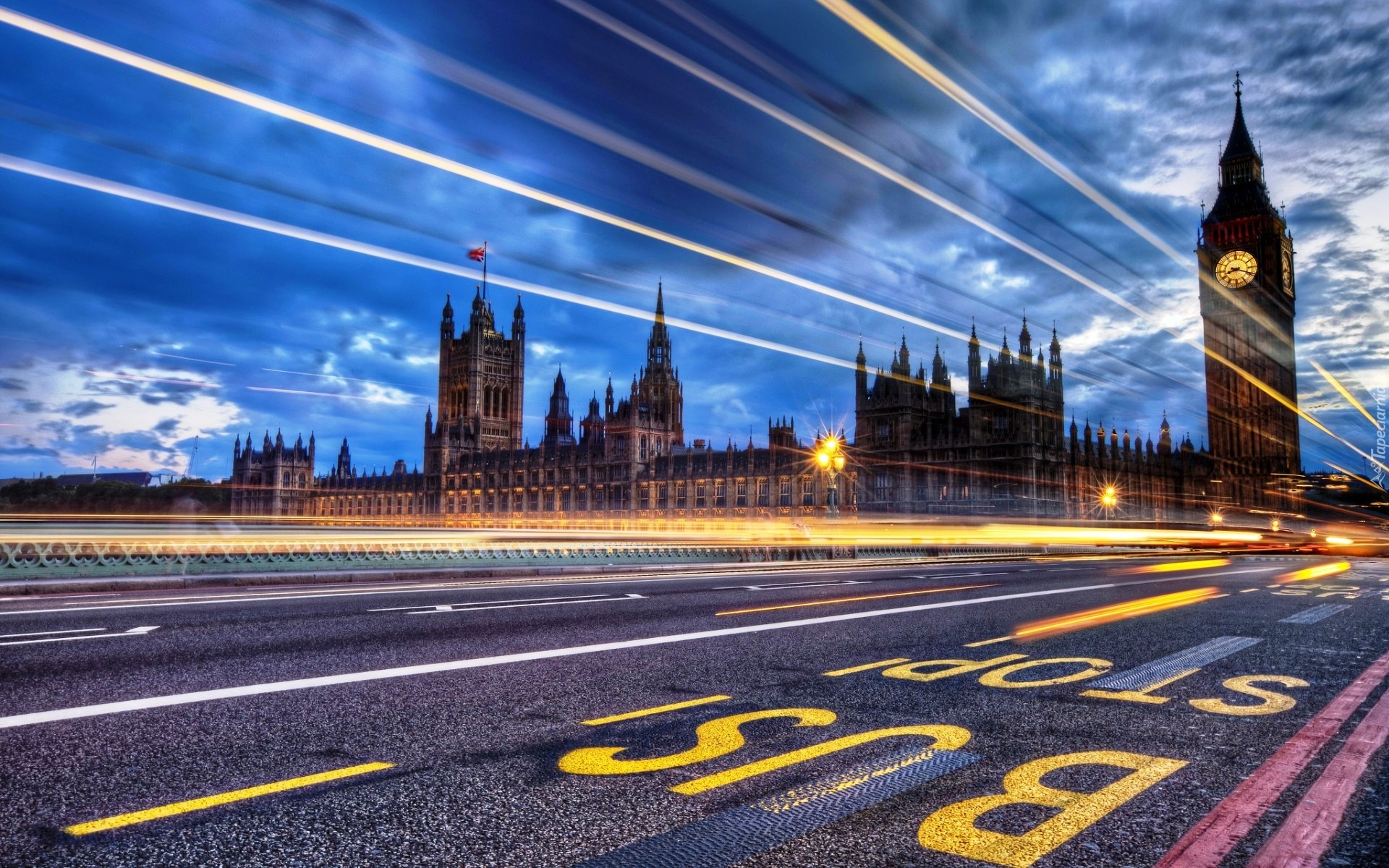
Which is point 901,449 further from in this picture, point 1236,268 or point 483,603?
point 483,603

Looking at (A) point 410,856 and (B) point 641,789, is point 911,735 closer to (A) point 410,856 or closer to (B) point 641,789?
(B) point 641,789

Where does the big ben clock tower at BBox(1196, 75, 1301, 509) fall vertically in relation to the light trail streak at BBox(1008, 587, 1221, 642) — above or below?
above

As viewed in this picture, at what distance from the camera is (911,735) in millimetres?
4152

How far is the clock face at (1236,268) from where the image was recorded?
112 metres

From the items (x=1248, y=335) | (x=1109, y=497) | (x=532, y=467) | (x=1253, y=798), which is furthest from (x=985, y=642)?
(x=1248, y=335)

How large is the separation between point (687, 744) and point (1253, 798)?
7.60ft

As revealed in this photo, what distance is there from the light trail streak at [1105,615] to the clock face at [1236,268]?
120832 millimetres

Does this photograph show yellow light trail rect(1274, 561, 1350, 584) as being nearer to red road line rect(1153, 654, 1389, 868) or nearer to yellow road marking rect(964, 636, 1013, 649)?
yellow road marking rect(964, 636, 1013, 649)

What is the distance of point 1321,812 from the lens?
3.10m

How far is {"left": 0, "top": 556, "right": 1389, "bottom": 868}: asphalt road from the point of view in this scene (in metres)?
2.77

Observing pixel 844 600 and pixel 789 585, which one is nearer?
pixel 844 600

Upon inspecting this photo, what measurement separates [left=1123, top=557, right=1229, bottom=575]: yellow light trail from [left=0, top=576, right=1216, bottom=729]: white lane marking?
45.4ft

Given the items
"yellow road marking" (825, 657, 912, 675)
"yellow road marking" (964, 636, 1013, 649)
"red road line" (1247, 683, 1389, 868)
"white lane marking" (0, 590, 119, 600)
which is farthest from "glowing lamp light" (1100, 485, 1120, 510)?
"red road line" (1247, 683, 1389, 868)

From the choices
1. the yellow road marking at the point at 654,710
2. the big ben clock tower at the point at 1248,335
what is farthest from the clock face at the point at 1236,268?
the yellow road marking at the point at 654,710
